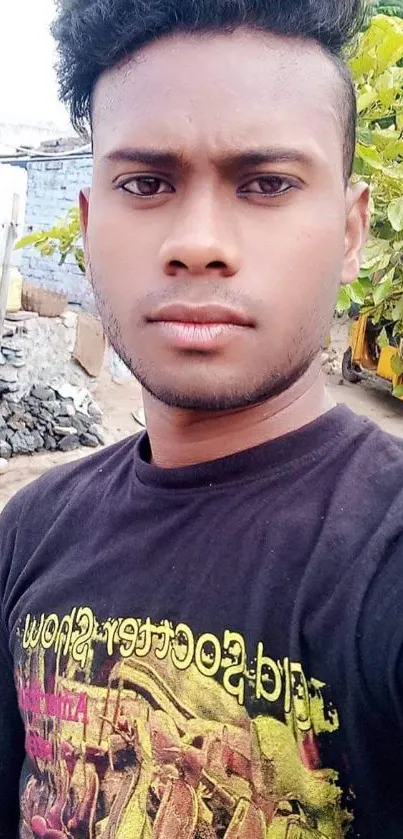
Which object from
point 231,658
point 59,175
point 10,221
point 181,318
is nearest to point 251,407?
point 181,318

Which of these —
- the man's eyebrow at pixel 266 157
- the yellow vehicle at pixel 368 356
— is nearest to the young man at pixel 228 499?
the man's eyebrow at pixel 266 157

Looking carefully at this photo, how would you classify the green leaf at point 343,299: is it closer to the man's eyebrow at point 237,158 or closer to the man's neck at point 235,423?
the man's neck at point 235,423

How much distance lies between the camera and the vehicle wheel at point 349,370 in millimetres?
10898

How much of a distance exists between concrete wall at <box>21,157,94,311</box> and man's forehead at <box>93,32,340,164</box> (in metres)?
9.28

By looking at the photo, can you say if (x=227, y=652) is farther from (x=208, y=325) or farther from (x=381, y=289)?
(x=381, y=289)

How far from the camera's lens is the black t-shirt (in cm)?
79

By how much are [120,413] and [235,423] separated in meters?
7.67

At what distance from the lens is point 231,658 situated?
2.82ft

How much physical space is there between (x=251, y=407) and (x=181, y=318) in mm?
190

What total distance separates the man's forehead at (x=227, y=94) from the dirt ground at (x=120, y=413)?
4205 millimetres

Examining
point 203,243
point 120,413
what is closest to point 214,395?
point 203,243

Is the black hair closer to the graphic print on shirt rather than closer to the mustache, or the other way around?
the mustache

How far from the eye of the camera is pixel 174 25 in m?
0.96

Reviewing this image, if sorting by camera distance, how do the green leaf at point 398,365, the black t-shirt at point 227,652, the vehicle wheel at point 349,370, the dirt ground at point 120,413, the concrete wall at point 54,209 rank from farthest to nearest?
the vehicle wheel at point 349,370
the concrete wall at point 54,209
the dirt ground at point 120,413
the green leaf at point 398,365
the black t-shirt at point 227,652
